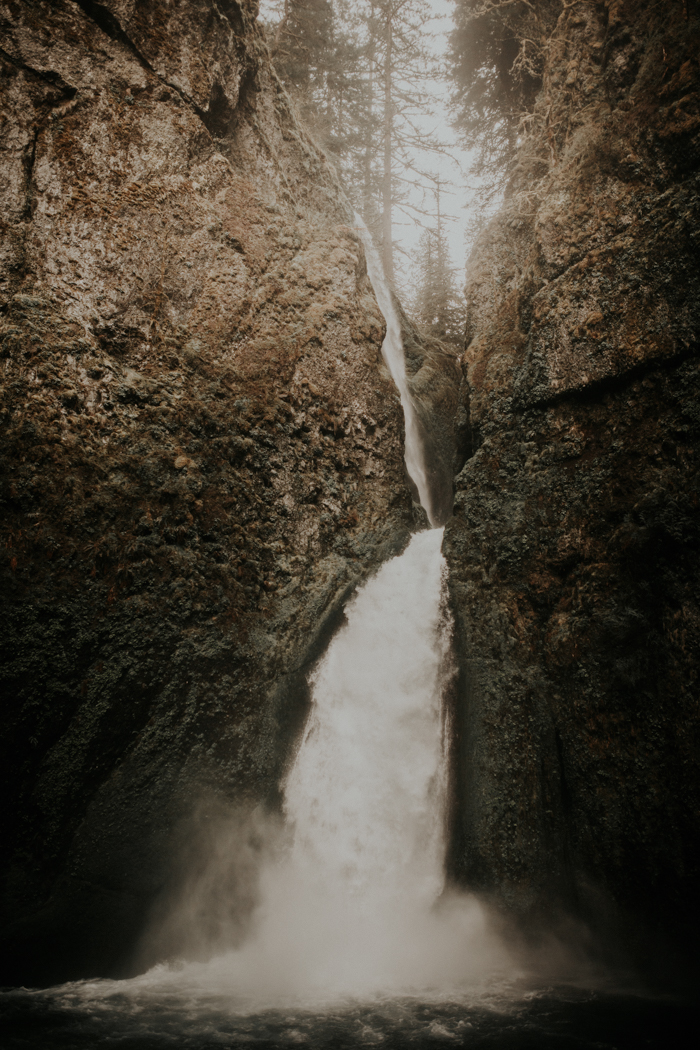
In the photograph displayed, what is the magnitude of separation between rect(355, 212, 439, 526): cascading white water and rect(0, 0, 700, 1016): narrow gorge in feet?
6.39

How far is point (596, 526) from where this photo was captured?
6.21 meters

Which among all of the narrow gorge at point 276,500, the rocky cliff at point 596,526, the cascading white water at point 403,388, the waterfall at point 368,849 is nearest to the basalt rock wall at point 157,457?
the narrow gorge at point 276,500

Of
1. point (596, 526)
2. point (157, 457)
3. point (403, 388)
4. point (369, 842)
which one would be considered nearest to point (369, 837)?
point (369, 842)

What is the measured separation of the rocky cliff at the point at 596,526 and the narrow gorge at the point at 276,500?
0.12 ft

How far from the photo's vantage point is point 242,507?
7.48 m

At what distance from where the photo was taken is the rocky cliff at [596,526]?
5312mm

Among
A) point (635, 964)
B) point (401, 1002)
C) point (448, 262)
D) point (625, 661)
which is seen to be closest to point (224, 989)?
point (401, 1002)

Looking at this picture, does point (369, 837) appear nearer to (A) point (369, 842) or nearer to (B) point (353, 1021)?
(A) point (369, 842)

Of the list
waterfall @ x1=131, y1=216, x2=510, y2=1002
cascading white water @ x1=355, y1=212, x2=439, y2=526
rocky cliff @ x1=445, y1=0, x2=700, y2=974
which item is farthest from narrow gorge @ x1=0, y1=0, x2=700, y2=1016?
cascading white water @ x1=355, y1=212, x2=439, y2=526

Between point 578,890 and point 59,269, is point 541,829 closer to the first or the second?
point 578,890

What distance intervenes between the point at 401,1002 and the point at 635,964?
245 cm

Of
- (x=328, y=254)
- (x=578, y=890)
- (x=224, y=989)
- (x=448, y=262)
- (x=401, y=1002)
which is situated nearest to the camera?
(x=401, y=1002)

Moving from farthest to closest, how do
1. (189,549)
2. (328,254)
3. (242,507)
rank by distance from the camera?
1. (328,254)
2. (242,507)
3. (189,549)

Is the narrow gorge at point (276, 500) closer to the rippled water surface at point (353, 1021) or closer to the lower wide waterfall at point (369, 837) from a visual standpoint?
the lower wide waterfall at point (369, 837)
